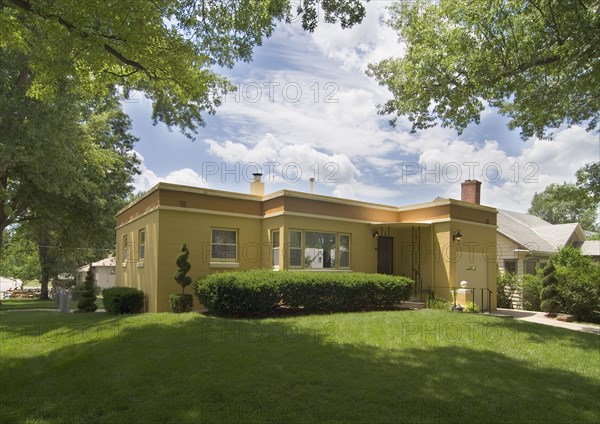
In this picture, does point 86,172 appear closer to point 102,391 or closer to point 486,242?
point 102,391

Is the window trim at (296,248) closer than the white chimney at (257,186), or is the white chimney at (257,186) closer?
the window trim at (296,248)

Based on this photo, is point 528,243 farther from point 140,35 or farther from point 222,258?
point 140,35

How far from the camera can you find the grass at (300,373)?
16.8 ft

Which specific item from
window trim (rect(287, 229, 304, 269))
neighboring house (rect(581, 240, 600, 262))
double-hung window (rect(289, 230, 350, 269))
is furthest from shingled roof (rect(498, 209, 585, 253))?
window trim (rect(287, 229, 304, 269))

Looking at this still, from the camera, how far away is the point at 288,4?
27.1ft

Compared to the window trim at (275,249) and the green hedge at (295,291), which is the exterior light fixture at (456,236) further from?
the window trim at (275,249)

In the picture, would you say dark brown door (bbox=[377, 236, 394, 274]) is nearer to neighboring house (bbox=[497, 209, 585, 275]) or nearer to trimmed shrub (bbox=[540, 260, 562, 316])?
trimmed shrub (bbox=[540, 260, 562, 316])

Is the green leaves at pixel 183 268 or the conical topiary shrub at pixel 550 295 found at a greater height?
the green leaves at pixel 183 268

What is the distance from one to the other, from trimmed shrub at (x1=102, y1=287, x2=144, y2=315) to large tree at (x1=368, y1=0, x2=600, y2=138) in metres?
10.8

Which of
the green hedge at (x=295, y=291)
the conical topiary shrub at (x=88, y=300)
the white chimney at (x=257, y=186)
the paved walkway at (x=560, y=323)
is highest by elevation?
the white chimney at (x=257, y=186)

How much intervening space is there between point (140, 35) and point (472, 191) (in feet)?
58.8

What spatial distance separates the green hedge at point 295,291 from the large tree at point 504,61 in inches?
215

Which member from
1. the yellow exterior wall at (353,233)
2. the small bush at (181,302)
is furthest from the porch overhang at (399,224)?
the small bush at (181,302)

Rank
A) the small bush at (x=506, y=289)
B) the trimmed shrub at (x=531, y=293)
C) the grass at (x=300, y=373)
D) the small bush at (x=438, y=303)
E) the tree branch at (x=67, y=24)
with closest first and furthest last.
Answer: the grass at (x=300, y=373) → the tree branch at (x=67, y=24) → the small bush at (x=438, y=303) → the trimmed shrub at (x=531, y=293) → the small bush at (x=506, y=289)
